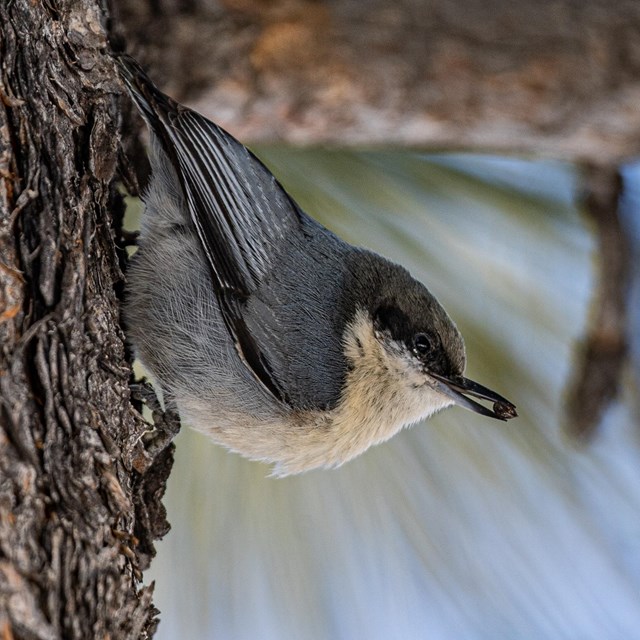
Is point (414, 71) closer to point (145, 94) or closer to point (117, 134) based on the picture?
point (145, 94)

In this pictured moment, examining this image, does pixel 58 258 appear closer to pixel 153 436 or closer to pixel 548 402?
pixel 153 436

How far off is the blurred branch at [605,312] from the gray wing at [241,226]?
2.19ft

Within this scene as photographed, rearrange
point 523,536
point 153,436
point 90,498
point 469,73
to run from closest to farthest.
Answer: point 90,498 < point 153,436 < point 523,536 < point 469,73

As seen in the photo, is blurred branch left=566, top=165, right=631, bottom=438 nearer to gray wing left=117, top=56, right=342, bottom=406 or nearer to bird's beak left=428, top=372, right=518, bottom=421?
bird's beak left=428, top=372, right=518, bottom=421

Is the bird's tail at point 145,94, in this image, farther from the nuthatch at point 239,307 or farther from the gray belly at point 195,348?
the gray belly at point 195,348

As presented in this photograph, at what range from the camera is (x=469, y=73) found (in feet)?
6.56

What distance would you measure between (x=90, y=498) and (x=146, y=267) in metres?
0.63

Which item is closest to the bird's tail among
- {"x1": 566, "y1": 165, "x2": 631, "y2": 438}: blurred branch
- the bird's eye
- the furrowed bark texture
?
the furrowed bark texture

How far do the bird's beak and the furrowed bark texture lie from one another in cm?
74

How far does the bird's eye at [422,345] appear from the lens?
6.29 ft

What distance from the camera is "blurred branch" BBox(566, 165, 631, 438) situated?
200 centimetres

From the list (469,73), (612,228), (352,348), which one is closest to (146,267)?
(352,348)

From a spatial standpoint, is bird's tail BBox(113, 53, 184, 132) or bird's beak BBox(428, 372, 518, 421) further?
bird's beak BBox(428, 372, 518, 421)

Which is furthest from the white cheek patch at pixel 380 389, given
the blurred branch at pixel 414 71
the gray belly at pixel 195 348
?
the blurred branch at pixel 414 71
